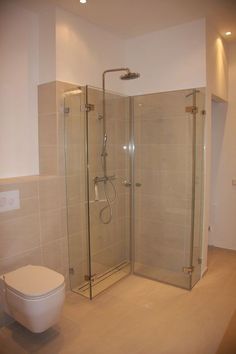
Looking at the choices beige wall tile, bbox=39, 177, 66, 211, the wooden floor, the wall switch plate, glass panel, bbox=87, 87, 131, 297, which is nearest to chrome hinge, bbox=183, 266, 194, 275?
the wooden floor

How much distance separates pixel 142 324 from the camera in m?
2.32

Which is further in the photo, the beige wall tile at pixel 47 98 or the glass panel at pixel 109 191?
the glass panel at pixel 109 191

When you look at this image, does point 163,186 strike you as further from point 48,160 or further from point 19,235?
point 19,235

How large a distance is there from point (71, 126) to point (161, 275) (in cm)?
191

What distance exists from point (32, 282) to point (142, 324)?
0.97m

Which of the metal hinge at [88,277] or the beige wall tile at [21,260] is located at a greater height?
the beige wall tile at [21,260]

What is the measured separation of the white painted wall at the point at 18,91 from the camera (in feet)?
8.20

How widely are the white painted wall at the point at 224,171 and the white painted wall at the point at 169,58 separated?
99 cm

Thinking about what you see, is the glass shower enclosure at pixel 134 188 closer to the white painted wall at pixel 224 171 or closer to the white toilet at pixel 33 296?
the white toilet at pixel 33 296

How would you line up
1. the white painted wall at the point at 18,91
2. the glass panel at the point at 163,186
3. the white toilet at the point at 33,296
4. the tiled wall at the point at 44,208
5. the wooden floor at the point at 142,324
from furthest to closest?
the glass panel at the point at 163,186
the white painted wall at the point at 18,91
the tiled wall at the point at 44,208
the wooden floor at the point at 142,324
the white toilet at the point at 33,296

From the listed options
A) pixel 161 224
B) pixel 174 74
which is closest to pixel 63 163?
pixel 161 224

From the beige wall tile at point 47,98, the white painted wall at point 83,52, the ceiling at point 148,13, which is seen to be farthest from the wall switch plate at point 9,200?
the ceiling at point 148,13

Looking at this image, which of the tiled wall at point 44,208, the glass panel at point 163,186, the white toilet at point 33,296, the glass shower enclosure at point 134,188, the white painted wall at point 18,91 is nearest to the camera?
the white toilet at point 33,296

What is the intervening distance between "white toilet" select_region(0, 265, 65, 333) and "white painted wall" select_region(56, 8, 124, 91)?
70.0 inches
